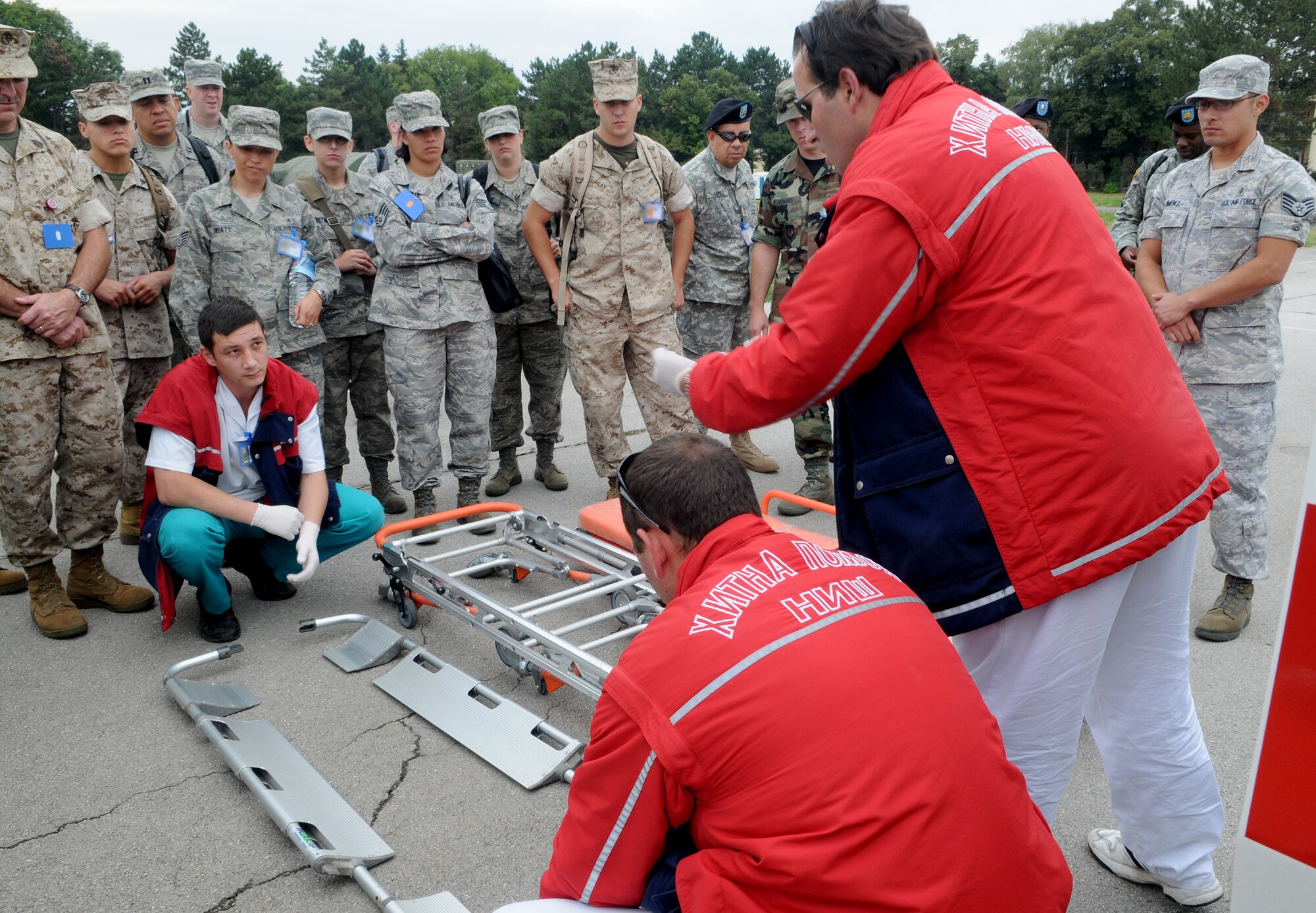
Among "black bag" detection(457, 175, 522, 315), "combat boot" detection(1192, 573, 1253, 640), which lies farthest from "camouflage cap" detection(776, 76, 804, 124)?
"combat boot" detection(1192, 573, 1253, 640)

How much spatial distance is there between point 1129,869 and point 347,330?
4697 mm

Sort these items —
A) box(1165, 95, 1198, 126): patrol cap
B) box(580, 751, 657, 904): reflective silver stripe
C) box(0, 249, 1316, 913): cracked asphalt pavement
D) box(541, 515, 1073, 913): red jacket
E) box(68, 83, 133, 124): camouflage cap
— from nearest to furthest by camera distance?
box(541, 515, 1073, 913): red jacket
box(580, 751, 657, 904): reflective silver stripe
box(0, 249, 1316, 913): cracked asphalt pavement
box(1165, 95, 1198, 126): patrol cap
box(68, 83, 133, 124): camouflage cap

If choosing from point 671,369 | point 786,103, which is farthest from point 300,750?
point 786,103

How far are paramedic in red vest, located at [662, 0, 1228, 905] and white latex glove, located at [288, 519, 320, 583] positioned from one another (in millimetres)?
2492

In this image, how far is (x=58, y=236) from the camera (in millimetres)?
4242

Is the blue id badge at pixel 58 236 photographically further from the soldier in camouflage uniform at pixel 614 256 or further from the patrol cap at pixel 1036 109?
the patrol cap at pixel 1036 109

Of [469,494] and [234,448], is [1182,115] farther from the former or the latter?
[234,448]

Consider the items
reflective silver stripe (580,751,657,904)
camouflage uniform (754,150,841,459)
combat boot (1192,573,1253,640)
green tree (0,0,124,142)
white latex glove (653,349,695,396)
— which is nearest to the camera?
reflective silver stripe (580,751,657,904)

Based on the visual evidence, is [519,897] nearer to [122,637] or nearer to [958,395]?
[958,395]

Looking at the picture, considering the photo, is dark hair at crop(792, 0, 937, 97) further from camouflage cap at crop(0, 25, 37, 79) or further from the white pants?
camouflage cap at crop(0, 25, 37, 79)

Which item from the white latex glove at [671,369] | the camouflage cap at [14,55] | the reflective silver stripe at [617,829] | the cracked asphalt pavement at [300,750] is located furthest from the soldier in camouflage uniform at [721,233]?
the reflective silver stripe at [617,829]

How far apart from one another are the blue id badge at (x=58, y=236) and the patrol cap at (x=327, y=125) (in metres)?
1.89

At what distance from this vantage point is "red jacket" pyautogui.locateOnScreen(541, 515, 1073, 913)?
146cm

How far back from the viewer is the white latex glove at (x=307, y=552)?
13.2 ft
